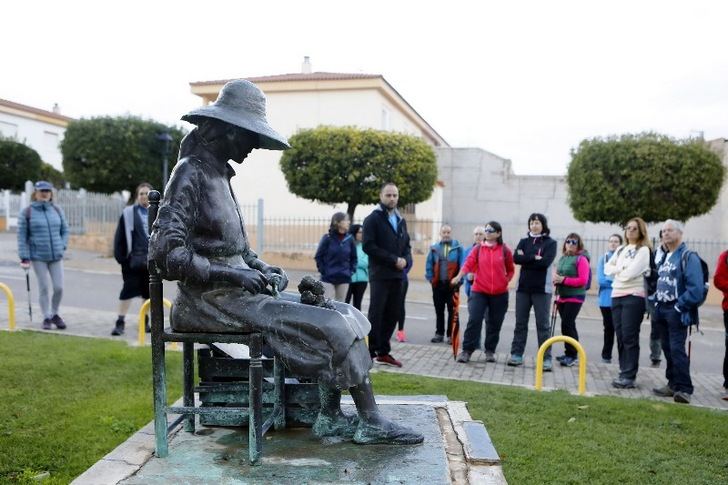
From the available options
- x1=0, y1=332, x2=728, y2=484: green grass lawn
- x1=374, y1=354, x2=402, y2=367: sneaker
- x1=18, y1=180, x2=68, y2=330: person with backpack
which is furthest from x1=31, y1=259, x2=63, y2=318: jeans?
x1=374, y1=354, x2=402, y2=367: sneaker

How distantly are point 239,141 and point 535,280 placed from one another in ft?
17.5

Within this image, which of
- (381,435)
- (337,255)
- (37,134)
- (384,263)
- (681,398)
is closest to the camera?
(381,435)

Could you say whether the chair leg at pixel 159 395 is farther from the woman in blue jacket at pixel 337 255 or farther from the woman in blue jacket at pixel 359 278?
the woman in blue jacket at pixel 359 278

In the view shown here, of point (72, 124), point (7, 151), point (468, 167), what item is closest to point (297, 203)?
point (468, 167)

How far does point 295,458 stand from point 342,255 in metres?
6.13

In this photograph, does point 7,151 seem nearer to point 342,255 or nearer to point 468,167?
point 468,167

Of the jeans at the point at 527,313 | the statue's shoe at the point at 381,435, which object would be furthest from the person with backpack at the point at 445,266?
the statue's shoe at the point at 381,435

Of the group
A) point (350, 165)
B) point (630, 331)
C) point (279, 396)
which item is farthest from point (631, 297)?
point (350, 165)

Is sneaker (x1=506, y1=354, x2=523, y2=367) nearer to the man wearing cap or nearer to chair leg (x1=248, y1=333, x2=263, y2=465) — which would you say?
the man wearing cap

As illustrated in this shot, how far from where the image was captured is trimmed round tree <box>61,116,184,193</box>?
23188 mm

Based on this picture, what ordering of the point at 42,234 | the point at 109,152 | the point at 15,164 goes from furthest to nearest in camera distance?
the point at 15,164
the point at 109,152
the point at 42,234

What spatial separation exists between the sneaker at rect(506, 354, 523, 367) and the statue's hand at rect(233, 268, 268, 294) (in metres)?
5.44

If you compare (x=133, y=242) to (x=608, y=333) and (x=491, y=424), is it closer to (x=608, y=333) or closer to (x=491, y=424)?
(x=491, y=424)

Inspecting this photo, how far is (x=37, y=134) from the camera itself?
127 feet
